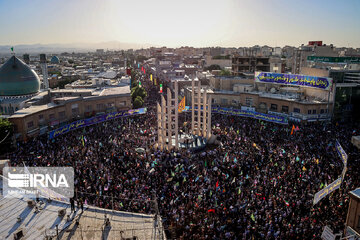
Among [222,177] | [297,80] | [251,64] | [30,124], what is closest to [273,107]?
[297,80]

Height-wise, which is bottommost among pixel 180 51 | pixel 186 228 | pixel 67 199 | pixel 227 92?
pixel 186 228

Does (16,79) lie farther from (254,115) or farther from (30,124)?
(254,115)

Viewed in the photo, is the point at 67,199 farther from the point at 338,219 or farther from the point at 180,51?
the point at 180,51

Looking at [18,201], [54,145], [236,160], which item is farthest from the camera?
[54,145]

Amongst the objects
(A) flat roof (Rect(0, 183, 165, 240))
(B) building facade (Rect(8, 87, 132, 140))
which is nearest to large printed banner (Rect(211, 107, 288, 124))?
(B) building facade (Rect(8, 87, 132, 140))

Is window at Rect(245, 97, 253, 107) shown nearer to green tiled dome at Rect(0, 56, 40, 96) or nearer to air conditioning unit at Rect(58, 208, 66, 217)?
green tiled dome at Rect(0, 56, 40, 96)

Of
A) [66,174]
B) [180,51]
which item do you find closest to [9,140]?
[66,174]

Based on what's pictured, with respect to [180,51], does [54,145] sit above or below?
below
